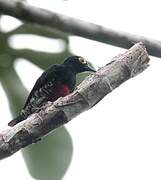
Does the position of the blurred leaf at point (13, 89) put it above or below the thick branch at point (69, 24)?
below

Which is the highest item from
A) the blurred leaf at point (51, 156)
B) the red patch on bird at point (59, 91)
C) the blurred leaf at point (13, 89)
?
the red patch on bird at point (59, 91)

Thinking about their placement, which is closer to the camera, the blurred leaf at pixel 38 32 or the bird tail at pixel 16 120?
the bird tail at pixel 16 120

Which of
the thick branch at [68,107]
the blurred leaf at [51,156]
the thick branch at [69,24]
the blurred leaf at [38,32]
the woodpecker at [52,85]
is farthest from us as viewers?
the blurred leaf at [38,32]

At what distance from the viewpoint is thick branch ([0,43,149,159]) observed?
5.00 ft

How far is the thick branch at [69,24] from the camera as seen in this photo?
1.97 m

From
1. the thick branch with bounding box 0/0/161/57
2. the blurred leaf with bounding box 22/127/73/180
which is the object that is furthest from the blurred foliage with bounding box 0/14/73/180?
the thick branch with bounding box 0/0/161/57

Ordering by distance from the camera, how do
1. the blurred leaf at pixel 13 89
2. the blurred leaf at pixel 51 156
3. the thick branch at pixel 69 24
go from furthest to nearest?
the blurred leaf at pixel 13 89 → the blurred leaf at pixel 51 156 → the thick branch at pixel 69 24

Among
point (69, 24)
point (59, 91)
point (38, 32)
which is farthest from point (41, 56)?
point (69, 24)

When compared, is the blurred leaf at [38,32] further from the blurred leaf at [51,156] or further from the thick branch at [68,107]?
the thick branch at [68,107]

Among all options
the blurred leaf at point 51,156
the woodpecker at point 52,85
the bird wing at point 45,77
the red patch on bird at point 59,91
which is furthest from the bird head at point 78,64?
the blurred leaf at point 51,156

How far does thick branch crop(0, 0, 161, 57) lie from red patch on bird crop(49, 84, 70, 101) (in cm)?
44

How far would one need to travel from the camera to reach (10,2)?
2080 millimetres

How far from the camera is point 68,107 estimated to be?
1600 mm

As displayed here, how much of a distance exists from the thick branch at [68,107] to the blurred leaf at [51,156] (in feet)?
2.48
